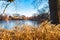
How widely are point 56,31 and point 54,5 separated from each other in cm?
142

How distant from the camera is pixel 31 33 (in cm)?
205

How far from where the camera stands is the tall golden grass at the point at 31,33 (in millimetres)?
2018

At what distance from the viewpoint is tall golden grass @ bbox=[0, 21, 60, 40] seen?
79.5 inches

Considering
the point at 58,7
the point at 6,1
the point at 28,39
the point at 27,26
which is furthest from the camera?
the point at 6,1

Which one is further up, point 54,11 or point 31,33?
point 54,11

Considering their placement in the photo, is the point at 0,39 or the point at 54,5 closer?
the point at 0,39

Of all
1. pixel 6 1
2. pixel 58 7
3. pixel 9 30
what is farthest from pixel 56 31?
pixel 6 1

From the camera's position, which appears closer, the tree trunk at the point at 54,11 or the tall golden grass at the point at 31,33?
the tall golden grass at the point at 31,33

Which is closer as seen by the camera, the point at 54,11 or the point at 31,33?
the point at 31,33

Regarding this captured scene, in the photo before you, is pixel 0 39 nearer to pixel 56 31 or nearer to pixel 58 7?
pixel 56 31

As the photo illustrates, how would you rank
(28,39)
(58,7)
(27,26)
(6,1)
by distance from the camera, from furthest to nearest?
1. (6,1)
2. (58,7)
3. (27,26)
4. (28,39)

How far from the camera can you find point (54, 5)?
3.54 m

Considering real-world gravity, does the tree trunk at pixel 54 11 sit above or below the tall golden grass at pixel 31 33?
above

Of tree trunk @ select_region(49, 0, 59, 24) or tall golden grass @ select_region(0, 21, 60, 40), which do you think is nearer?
tall golden grass @ select_region(0, 21, 60, 40)
